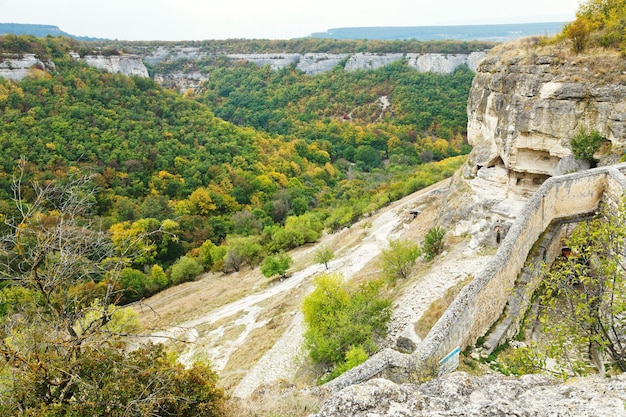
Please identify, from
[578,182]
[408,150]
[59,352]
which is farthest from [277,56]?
[59,352]

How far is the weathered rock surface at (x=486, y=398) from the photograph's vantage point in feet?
13.0

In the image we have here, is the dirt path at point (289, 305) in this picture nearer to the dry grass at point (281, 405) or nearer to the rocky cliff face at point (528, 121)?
the dry grass at point (281, 405)

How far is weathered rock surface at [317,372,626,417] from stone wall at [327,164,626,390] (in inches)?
117

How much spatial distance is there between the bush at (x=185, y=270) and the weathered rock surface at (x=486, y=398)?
3141cm

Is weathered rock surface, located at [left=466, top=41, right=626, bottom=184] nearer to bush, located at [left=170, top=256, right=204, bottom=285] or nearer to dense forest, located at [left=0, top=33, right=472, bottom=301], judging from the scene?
dense forest, located at [left=0, top=33, right=472, bottom=301]

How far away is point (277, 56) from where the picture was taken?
347 ft

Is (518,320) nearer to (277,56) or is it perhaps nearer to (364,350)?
(364,350)

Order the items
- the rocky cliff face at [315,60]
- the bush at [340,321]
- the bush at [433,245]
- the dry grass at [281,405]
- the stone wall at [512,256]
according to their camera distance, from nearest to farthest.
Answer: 1. the dry grass at [281,405]
2. the stone wall at [512,256]
3. the bush at [340,321]
4. the bush at [433,245]
5. the rocky cliff face at [315,60]

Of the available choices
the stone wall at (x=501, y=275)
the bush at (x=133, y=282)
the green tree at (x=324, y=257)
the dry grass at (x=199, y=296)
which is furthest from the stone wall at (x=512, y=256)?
the bush at (x=133, y=282)

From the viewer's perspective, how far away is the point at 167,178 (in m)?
44.9

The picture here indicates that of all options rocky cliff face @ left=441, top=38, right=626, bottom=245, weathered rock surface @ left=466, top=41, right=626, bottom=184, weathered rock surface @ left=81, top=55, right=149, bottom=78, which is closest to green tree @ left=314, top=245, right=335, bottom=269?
rocky cliff face @ left=441, top=38, right=626, bottom=245

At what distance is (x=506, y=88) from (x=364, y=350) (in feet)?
50.0

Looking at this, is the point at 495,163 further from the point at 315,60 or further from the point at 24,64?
the point at 315,60

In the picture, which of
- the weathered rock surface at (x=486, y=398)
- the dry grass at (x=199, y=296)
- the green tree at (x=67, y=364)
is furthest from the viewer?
the dry grass at (x=199, y=296)
